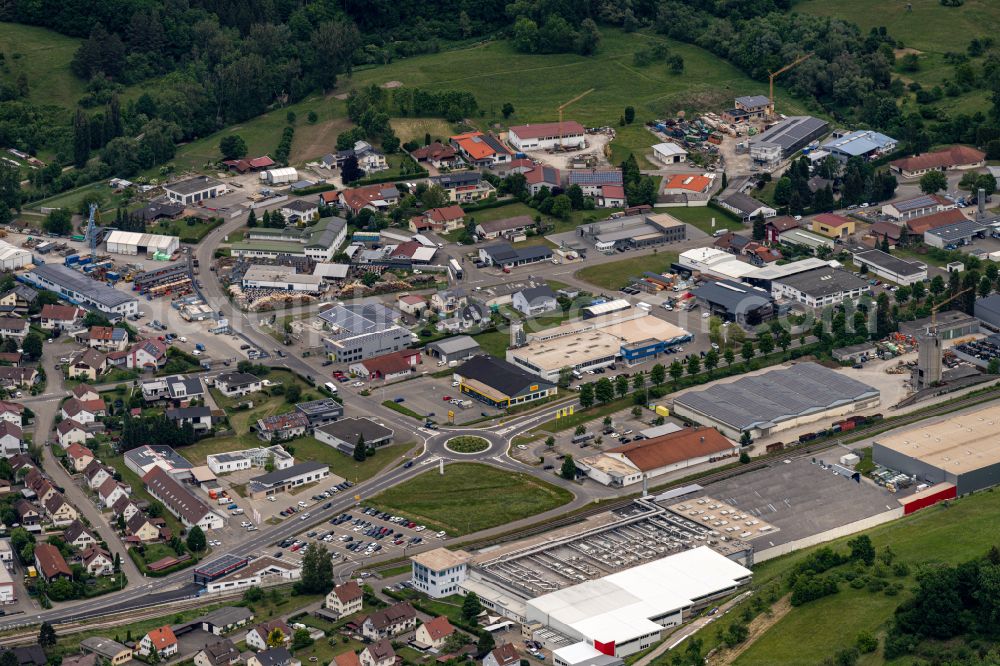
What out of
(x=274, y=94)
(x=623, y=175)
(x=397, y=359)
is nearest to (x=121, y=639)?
(x=397, y=359)

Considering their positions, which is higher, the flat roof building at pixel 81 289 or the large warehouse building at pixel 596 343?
the flat roof building at pixel 81 289

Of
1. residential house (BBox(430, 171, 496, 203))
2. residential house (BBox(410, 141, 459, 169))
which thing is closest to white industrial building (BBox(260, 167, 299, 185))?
residential house (BBox(410, 141, 459, 169))

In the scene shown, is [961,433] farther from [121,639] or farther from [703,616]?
[121,639]

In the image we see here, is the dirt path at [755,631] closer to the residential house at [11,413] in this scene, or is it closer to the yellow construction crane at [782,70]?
the residential house at [11,413]

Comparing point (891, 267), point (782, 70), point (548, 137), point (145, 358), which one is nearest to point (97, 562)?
point (145, 358)

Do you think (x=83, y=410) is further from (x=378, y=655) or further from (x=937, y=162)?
(x=937, y=162)

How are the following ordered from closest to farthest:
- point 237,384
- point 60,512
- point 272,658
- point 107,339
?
point 272,658, point 60,512, point 237,384, point 107,339

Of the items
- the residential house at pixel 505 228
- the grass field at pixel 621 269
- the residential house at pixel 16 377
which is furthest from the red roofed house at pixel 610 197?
the residential house at pixel 16 377
